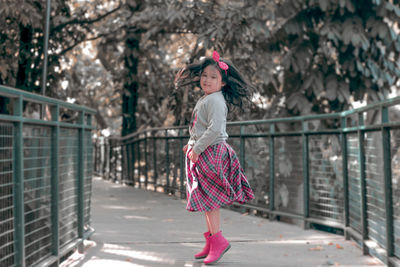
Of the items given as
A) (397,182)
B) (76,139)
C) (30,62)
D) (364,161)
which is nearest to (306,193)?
(364,161)

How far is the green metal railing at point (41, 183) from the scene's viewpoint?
13.5 ft

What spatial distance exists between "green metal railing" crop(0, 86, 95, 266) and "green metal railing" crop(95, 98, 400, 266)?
2.65 metres

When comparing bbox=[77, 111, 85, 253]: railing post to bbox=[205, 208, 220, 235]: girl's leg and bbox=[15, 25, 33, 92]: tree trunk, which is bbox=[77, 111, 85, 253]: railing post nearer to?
bbox=[205, 208, 220, 235]: girl's leg

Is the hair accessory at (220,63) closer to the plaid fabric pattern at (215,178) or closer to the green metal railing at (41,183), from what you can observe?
the plaid fabric pattern at (215,178)

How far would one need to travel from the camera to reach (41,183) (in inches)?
195

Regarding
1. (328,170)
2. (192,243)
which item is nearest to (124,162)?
(328,170)

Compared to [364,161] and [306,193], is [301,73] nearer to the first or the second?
[306,193]

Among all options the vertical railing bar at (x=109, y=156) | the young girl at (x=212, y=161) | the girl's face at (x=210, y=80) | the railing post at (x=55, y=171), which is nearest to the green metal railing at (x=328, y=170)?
the young girl at (x=212, y=161)

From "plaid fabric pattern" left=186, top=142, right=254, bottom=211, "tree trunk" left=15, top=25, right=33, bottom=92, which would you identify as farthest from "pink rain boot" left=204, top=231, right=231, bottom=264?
"tree trunk" left=15, top=25, right=33, bottom=92

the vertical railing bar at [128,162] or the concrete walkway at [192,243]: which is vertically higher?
the vertical railing bar at [128,162]

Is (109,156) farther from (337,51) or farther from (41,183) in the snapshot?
(41,183)

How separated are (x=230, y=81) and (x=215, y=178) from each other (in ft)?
2.85

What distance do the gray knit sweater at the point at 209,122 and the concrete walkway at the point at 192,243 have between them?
1086 millimetres

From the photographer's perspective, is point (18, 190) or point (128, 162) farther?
point (128, 162)
